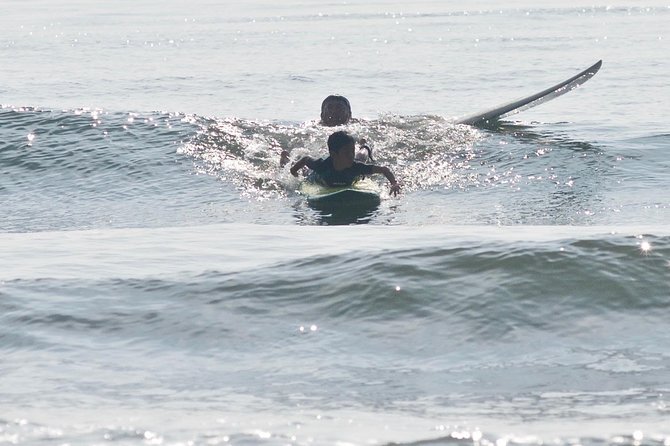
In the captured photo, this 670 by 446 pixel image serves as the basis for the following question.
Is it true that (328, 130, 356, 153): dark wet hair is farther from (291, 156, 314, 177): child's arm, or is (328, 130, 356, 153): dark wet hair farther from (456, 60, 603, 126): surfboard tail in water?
(456, 60, 603, 126): surfboard tail in water

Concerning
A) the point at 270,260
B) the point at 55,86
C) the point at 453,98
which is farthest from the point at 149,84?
the point at 270,260

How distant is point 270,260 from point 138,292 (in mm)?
1430

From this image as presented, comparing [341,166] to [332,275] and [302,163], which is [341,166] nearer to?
[302,163]

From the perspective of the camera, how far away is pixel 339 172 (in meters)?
13.8

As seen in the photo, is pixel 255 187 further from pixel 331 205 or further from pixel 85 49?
pixel 85 49

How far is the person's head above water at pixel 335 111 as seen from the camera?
658 inches

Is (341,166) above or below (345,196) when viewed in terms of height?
above

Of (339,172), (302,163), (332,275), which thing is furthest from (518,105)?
(332,275)

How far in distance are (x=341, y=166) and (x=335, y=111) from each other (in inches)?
125

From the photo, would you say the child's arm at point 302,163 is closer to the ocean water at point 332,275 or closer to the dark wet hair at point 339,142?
the ocean water at point 332,275

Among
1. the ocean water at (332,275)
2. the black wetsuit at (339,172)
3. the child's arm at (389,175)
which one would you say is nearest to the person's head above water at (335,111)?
the ocean water at (332,275)

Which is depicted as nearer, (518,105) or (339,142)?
(339,142)

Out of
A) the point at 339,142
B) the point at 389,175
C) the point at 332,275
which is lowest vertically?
the point at 389,175

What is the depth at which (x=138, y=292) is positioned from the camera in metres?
8.36
